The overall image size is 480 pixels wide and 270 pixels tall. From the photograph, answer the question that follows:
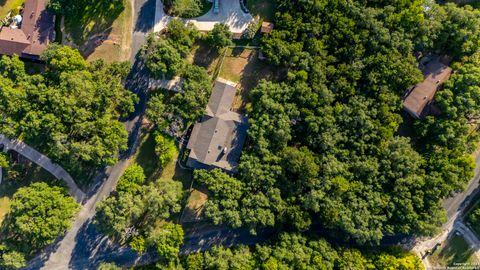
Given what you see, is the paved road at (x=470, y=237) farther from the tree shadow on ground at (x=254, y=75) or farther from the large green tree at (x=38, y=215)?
the large green tree at (x=38, y=215)

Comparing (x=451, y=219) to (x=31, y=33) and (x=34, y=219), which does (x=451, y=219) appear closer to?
(x=34, y=219)

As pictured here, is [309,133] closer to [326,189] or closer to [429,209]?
[326,189]

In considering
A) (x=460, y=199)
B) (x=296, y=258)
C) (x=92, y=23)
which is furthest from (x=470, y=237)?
(x=92, y=23)

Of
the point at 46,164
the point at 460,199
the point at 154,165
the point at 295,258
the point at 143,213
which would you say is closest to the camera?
the point at 295,258

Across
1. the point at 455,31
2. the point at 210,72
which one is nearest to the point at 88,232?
the point at 210,72

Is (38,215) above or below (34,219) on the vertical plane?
above

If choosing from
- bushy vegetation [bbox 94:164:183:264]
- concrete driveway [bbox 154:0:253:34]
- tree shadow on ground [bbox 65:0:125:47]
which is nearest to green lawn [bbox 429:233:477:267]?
bushy vegetation [bbox 94:164:183:264]
